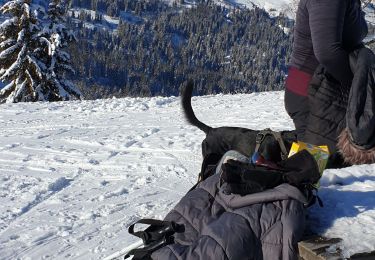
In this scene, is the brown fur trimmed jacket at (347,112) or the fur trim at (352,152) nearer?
the brown fur trimmed jacket at (347,112)

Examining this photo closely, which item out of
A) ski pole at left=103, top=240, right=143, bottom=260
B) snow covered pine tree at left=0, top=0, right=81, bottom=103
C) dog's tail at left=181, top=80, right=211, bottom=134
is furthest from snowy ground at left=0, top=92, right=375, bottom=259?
snow covered pine tree at left=0, top=0, right=81, bottom=103

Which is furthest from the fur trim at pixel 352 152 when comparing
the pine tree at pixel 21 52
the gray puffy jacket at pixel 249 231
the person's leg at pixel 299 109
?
the pine tree at pixel 21 52

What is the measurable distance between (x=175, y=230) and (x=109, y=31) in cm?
19064

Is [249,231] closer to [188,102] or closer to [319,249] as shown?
[319,249]

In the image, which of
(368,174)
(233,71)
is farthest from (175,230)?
(233,71)

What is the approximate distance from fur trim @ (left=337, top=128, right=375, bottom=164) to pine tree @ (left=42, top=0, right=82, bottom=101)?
67.9 feet

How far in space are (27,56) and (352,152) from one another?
21744 millimetres

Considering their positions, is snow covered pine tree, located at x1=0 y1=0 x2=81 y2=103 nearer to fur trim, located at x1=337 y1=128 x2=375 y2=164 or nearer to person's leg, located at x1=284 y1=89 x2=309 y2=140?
person's leg, located at x1=284 y1=89 x2=309 y2=140

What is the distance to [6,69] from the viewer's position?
24.2 m

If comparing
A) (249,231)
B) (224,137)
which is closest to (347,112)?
(224,137)

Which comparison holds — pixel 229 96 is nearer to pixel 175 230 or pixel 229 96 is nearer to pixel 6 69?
pixel 175 230

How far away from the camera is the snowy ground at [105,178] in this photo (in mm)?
3620

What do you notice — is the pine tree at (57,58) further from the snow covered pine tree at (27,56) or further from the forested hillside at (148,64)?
the forested hillside at (148,64)

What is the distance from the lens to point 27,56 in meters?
23.5
